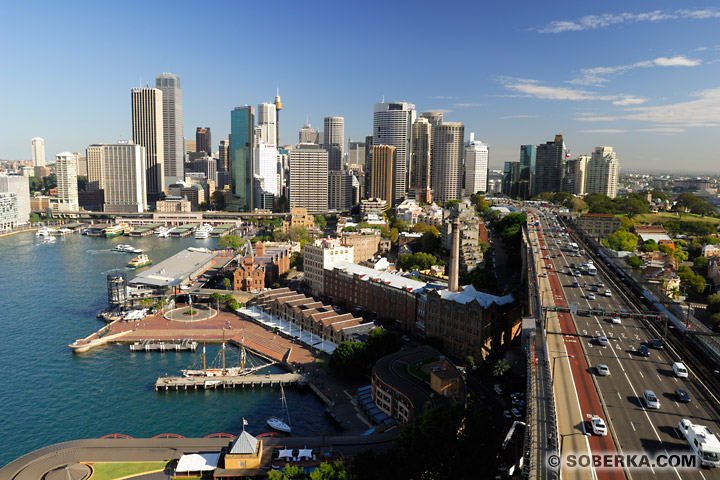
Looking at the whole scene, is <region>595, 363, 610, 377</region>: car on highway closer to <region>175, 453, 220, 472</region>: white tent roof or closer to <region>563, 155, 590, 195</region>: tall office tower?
<region>175, 453, 220, 472</region>: white tent roof

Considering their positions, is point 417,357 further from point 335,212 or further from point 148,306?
point 335,212

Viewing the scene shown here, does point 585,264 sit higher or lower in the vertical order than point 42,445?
higher

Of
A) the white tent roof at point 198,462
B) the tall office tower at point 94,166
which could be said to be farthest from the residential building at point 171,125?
the white tent roof at point 198,462

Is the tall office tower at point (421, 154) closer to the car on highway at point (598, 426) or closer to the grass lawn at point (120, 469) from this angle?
the grass lawn at point (120, 469)

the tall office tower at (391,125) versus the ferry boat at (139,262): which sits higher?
the tall office tower at (391,125)

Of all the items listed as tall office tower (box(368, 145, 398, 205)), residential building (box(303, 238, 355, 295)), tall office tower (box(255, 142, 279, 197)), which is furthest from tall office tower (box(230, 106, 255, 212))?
residential building (box(303, 238, 355, 295))

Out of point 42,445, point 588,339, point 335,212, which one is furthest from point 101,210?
point 588,339

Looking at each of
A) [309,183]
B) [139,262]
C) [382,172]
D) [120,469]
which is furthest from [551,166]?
[120,469]
